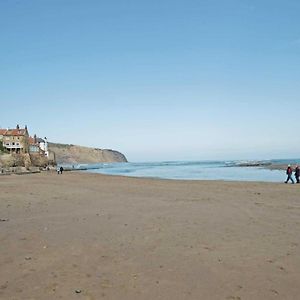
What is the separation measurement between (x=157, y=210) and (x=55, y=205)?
4.99 metres

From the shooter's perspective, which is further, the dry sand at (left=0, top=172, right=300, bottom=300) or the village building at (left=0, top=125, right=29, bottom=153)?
the village building at (left=0, top=125, right=29, bottom=153)

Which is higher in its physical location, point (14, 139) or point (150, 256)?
point (14, 139)

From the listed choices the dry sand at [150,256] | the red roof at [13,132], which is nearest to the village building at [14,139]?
the red roof at [13,132]

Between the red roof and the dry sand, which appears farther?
the red roof

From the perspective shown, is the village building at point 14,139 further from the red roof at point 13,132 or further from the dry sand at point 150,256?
the dry sand at point 150,256

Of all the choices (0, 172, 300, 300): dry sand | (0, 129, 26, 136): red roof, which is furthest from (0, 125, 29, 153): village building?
(0, 172, 300, 300): dry sand

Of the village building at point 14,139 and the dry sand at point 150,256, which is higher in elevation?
the village building at point 14,139

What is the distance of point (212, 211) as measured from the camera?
13.8m

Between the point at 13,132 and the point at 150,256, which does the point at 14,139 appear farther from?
the point at 150,256

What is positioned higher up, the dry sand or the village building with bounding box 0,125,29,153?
the village building with bounding box 0,125,29,153

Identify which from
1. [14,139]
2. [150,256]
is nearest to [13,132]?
[14,139]

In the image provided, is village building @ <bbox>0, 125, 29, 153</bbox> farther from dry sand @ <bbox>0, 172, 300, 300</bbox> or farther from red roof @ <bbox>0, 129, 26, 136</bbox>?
dry sand @ <bbox>0, 172, 300, 300</bbox>

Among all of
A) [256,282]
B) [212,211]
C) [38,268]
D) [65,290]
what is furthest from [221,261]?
[212,211]

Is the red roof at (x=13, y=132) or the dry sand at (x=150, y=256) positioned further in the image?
the red roof at (x=13, y=132)
